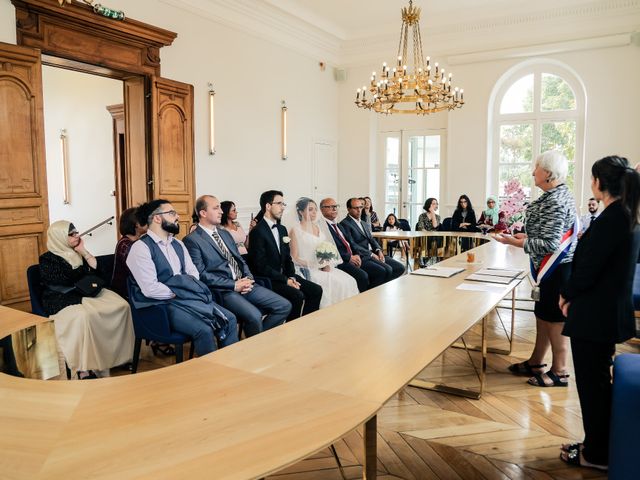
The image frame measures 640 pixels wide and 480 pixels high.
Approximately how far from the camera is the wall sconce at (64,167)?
343 inches

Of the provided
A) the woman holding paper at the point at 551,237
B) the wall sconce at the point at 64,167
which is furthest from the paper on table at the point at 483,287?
the wall sconce at the point at 64,167

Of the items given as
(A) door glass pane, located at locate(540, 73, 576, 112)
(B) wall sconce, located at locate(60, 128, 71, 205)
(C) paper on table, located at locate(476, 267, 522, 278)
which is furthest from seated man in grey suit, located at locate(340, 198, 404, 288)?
(B) wall sconce, located at locate(60, 128, 71, 205)

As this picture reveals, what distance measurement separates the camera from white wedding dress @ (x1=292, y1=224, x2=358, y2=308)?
5184mm

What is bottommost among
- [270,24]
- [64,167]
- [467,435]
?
[467,435]

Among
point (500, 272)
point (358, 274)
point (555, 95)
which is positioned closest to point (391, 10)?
point (555, 95)

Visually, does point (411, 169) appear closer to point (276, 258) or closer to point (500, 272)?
point (276, 258)

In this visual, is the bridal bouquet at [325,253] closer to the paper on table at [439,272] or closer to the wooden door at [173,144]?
the paper on table at [439,272]

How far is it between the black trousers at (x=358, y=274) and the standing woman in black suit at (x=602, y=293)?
3.22m

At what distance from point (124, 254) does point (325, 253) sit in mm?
1908

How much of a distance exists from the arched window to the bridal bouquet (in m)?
5.37

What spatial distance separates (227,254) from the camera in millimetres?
4285

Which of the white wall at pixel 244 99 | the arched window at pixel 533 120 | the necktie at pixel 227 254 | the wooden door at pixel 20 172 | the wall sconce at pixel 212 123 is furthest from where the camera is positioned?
the arched window at pixel 533 120

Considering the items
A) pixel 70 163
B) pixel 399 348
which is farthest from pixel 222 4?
pixel 399 348

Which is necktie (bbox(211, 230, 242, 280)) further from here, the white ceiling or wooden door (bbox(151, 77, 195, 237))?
the white ceiling
